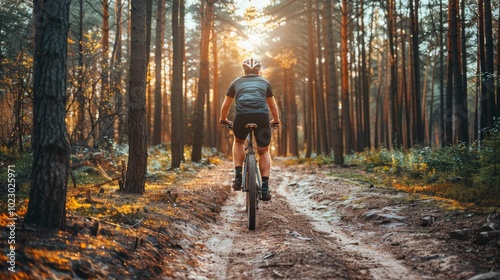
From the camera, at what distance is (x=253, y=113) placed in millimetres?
6418

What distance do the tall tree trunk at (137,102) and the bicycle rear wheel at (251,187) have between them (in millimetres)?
2667

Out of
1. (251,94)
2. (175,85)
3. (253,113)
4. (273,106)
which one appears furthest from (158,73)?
(253,113)

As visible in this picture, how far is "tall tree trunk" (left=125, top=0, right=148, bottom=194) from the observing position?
8.05 metres

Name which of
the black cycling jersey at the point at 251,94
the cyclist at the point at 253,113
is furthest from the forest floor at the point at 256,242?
the black cycling jersey at the point at 251,94

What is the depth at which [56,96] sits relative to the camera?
12.4 feet

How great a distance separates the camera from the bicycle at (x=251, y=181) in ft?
20.7

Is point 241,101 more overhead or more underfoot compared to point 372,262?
more overhead

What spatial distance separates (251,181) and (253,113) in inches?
45.6

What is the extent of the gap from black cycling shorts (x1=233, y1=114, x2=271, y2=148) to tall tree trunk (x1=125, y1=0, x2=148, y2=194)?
101 inches

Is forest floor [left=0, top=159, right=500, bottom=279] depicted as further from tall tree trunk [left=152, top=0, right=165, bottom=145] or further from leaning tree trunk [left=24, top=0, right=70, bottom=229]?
tall tree trunk [left=152, top=0, right=165, bottom=145]

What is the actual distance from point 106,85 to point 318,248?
455 inches

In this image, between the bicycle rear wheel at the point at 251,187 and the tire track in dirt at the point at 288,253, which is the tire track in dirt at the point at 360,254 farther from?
the bicycle rear wheel at the point at 251,187

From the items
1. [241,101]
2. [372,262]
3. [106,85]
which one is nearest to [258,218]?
[241,101]

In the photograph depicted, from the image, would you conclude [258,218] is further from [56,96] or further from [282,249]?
[56,96]
